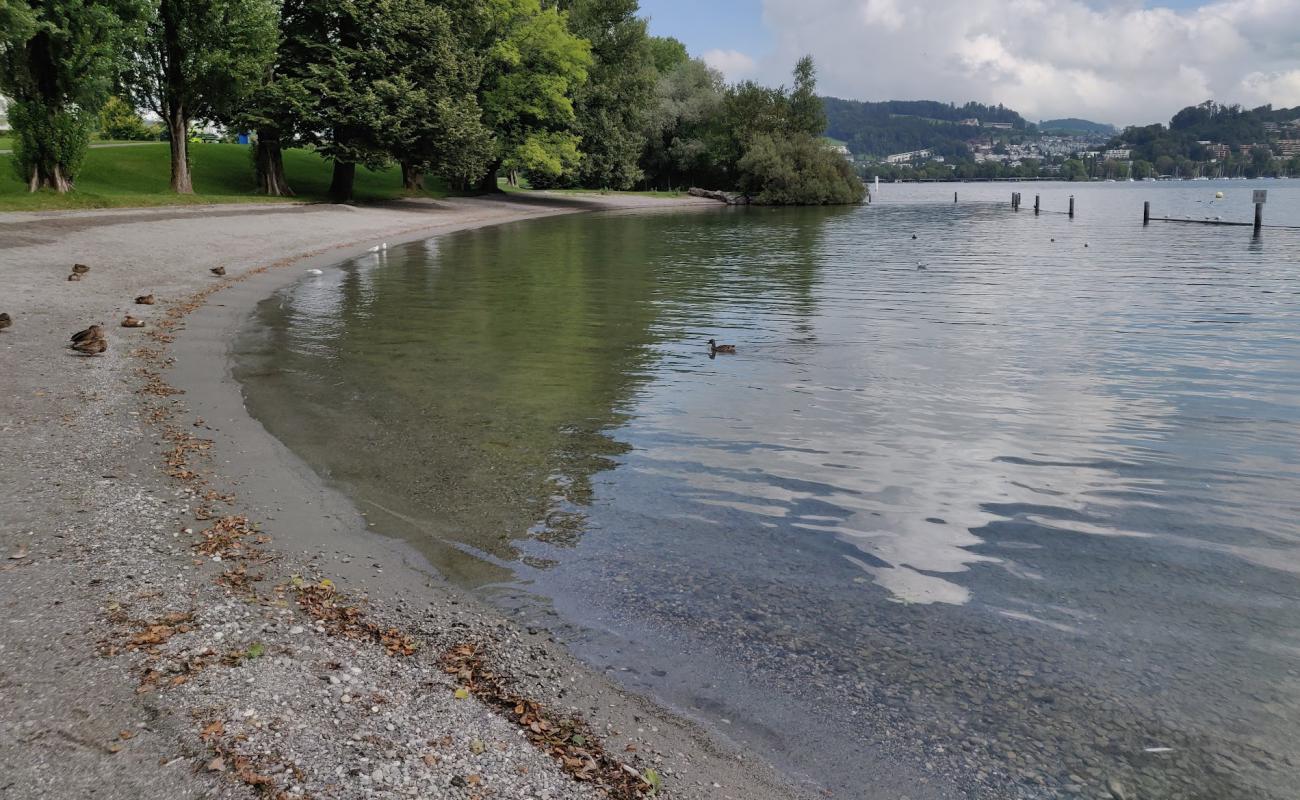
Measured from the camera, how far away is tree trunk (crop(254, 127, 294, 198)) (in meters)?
51.5

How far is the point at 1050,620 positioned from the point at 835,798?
2884mm

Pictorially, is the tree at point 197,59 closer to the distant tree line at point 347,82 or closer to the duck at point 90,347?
the distant tree line at point 347,82

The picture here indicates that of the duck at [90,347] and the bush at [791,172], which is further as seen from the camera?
the bush at [791,172]

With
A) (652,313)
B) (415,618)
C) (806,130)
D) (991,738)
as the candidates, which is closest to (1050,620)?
(991,738)

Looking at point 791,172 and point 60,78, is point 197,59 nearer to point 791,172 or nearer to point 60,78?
point 60,78

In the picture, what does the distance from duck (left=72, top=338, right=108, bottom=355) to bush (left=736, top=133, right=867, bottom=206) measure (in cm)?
8207

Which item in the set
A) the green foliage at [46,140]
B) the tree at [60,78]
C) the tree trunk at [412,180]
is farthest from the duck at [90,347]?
the tree trunk at [412,180]

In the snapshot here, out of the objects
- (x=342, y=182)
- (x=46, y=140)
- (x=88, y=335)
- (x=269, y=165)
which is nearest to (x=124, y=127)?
(x=269, y=165)

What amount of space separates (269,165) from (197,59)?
35.0 ft

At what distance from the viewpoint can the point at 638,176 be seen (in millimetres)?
83375

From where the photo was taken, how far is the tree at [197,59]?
137 feet

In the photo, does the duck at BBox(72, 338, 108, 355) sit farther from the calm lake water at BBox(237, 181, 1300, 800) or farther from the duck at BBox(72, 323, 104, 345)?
the calm lake water at BBox(237, 181, 1300, 800)

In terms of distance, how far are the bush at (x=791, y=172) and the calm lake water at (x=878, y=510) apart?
7145cm

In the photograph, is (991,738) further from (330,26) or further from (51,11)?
(330,26)
